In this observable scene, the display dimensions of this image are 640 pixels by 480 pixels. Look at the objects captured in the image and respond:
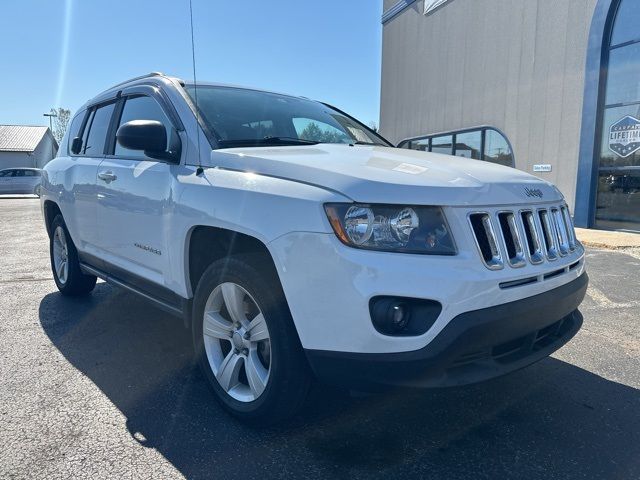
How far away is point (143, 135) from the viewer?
282 centimetres

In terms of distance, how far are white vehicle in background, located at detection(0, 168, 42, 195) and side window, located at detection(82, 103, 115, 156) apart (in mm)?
25213

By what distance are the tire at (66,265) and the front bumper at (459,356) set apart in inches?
140

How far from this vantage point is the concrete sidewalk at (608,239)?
9.19 meters

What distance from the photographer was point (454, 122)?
16500 millimetres

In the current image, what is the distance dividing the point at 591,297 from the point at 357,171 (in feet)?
13.8

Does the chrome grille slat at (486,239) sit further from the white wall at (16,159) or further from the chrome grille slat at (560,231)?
the white wall at (16,159)

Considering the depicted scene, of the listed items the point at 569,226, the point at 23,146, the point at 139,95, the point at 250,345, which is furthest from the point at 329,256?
the point at 23,146

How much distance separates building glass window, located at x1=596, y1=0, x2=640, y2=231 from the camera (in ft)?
36.0

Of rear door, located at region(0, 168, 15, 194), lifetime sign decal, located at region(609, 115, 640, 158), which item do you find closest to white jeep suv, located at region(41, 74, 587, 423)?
lifetime sign decal, located at region(609, 115, 640, 158)

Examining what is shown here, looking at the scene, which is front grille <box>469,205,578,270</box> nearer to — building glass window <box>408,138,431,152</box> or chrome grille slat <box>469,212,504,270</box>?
chrome grille slat <box>469,212,504,270</box>

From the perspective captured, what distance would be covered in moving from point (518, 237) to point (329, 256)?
2.96 ft

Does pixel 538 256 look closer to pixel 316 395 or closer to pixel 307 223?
pixel 307 223

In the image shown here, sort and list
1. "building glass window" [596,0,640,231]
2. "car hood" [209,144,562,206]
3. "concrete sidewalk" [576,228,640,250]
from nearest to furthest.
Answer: "car hood" [209,144,562,206] → "concrete sidewalk" [576,228,640,250] → "building glass window" [596,0,640,231]

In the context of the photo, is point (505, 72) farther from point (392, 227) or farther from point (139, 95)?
point (392, 227)
